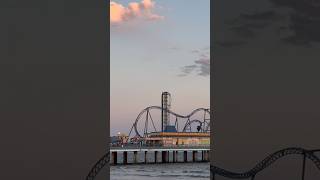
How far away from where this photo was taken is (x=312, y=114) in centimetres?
930

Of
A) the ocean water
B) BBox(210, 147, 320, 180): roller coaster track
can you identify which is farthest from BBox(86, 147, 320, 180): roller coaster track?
the ocean water

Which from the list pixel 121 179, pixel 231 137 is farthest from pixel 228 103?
pixel 121 179

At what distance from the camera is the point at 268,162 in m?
9.45

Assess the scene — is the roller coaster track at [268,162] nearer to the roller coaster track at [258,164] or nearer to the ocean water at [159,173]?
the roller coaster track at [258,164]

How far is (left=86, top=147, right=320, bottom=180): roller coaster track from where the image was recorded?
8977 millimetres

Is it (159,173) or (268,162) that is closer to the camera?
(268,162)

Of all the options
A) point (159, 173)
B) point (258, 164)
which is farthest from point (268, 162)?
point (159, 173)

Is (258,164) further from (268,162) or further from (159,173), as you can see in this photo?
(159,173)

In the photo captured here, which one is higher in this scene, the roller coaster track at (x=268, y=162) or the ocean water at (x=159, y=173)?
the roller coaster track at (x=268, y=162)

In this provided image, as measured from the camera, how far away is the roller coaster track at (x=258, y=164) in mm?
8977

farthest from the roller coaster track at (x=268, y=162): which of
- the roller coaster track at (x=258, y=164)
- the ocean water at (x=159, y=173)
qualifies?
the ocean water at (x=159, y=173)

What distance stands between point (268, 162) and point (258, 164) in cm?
18
